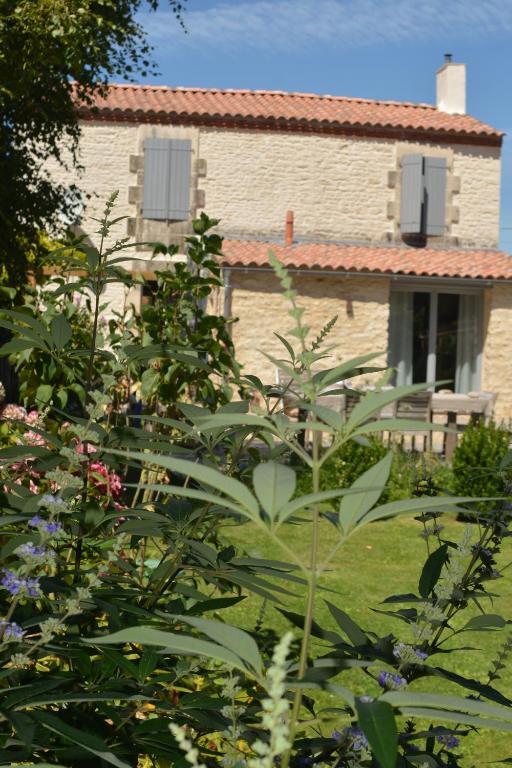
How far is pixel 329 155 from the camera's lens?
1964 centimetres

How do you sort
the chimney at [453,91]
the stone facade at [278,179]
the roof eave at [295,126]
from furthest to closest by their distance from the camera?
the chimney at [453,91]
the stone facade at [278,179]
the roof eave at [295,126]

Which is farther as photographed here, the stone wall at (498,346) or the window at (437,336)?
the window at (437,336)

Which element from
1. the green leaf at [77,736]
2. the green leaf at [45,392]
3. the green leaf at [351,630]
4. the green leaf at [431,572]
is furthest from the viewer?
the green leaf at [45,392]

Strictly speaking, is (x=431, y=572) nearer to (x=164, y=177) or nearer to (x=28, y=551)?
(x=28, y=551)

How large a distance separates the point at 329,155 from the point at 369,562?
1278 cm

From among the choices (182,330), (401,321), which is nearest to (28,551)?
(182,330)

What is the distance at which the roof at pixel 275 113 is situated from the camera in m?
19.2

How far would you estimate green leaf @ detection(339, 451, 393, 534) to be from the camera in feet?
3.79

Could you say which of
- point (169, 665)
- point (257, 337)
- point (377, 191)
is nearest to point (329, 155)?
point (377, 191)

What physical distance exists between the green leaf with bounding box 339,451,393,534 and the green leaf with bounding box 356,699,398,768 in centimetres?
20

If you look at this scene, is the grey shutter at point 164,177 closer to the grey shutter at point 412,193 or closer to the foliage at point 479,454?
the grey shutter at point 412,193

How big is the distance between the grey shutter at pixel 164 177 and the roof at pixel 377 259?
1.45 m

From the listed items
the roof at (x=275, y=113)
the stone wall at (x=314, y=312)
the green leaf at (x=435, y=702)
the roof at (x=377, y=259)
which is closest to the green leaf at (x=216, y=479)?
the green leaf at (x=435, y=702)

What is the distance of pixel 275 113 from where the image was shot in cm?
1959
